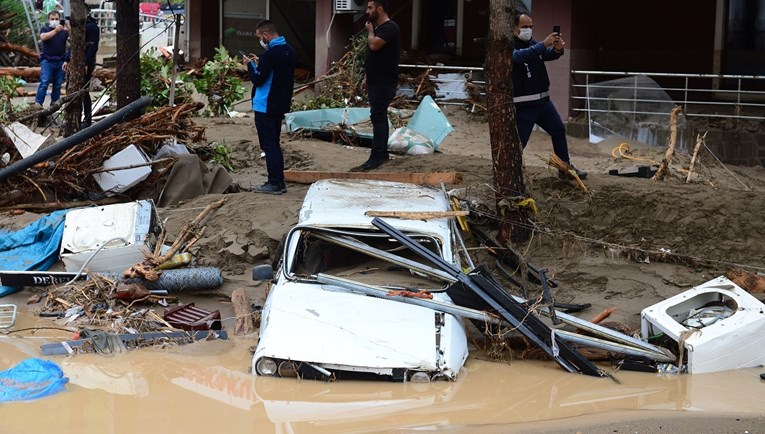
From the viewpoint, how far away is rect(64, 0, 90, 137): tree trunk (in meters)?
12.9

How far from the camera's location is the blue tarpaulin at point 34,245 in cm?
972

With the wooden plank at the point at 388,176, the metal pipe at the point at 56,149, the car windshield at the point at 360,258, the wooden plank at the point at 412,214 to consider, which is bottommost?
the car windshield at the point at 360,258

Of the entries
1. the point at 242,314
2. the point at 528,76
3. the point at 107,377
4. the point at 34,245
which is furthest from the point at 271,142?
the point at 107,377

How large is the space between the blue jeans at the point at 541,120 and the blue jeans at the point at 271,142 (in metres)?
2.69

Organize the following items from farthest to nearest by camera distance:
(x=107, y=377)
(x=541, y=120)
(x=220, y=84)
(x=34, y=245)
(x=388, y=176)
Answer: (x=220, y=84) < (x=388, y=176) < (x=541, y=120) < (x=34, y=245) < (x=107, y=377)

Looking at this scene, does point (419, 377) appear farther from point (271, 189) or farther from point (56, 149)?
point (56, 149)

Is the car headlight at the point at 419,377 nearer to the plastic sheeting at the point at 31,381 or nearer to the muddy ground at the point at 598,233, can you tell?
the muddy ground at the point at 598,233

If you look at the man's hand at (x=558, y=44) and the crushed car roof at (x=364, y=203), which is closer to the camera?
the crushed car roof at (x=364, y=203)

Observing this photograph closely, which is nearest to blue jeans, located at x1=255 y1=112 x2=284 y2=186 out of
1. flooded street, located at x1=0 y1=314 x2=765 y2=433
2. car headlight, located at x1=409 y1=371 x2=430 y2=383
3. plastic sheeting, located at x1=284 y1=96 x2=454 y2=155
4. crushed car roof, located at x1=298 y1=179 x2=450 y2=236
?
crushed car roof, located at x1=298 y1=179 x2=450 y2=236

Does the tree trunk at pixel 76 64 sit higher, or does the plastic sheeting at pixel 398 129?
the tree trunk at pixel 76 64

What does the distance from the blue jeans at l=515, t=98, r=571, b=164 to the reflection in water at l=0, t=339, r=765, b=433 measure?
3673mm

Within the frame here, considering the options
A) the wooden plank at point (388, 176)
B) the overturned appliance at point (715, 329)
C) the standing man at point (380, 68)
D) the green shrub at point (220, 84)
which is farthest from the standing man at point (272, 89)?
the green shrub at point (220, 84)

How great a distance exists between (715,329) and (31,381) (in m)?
4.96

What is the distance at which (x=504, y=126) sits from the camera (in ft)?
32.0
